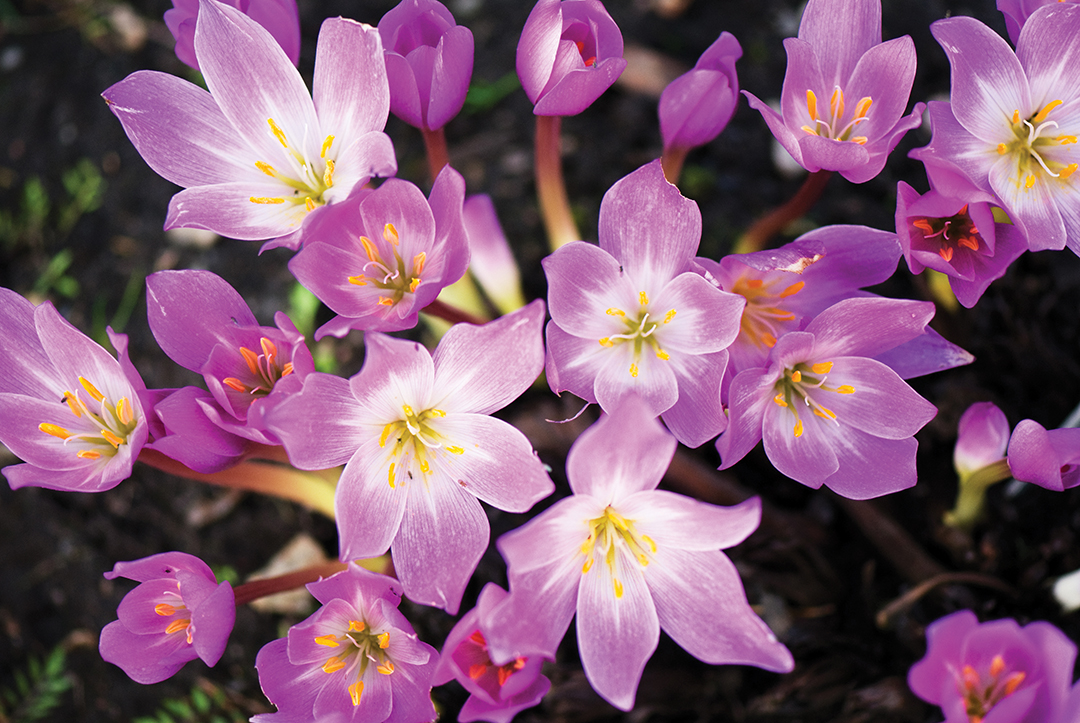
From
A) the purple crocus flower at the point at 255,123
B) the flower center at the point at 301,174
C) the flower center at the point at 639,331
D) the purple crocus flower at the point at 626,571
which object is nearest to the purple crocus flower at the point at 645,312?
the flower center at the point at 639,331

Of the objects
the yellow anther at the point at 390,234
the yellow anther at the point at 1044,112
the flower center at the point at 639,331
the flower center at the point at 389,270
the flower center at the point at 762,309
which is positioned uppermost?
the yellow anther at the point at 390,234

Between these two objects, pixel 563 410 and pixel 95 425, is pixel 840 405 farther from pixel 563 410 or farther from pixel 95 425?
pixel 95 425

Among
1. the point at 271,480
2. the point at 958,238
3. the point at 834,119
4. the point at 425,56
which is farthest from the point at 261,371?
the point at 958,238

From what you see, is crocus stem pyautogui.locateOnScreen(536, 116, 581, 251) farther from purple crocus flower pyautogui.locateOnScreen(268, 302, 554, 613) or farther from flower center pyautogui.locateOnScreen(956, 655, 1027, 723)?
flower center pyautogui.locateOnScreen(956, 655, 1027, 723)

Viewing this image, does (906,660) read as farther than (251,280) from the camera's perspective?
No

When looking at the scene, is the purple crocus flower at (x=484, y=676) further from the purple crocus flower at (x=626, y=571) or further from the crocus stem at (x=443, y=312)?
the crocus stem at (x=443, y=312)

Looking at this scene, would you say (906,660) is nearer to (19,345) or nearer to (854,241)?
(854,241)

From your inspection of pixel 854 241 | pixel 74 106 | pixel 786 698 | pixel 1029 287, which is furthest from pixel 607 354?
pixel 74 106

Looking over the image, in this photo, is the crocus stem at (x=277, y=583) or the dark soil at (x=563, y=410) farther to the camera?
the dark soil at (x=563, y=410)
